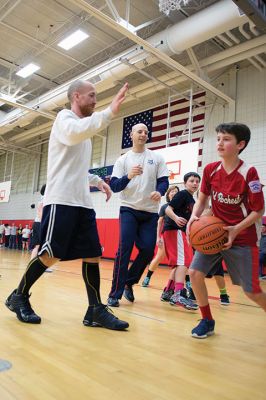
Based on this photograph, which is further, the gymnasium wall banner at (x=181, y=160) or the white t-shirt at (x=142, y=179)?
the gymnasium wall banner at (x=181, y=160)

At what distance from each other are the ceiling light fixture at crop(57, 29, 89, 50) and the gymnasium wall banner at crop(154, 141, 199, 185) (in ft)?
12.7

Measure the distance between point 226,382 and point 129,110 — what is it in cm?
1312

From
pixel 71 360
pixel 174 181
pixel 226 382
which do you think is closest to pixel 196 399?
pixel 226 382

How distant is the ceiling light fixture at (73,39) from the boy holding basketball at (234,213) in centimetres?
858

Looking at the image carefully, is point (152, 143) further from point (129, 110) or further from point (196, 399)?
point (196, 399)

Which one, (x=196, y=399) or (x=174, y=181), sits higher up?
(x=174, y=181)

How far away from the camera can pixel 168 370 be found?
5.51 feet

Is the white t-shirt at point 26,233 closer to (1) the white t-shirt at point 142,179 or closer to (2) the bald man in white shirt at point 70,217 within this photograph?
(1) the white t-shirt at point 142,179

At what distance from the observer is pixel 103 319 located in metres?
2.47

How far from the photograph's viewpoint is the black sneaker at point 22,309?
2.45 metres

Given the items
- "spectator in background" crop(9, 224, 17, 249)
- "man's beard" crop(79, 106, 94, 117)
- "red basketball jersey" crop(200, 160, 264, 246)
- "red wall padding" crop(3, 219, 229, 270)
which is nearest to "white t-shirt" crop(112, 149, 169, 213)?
"man's beard" crop(79, 106, 94, 117)

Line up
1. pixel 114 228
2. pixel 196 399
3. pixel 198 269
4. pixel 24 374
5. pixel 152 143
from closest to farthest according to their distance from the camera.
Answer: pixel 196 399 → pixel 24 374 → pixel 198 269 → pixel 152 143 → pixel 114 228

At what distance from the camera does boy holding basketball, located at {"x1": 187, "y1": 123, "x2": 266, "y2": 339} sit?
7.30 feet

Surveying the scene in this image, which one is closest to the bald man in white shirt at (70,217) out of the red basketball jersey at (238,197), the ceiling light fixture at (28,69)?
the red basketball jersey at (238,197)
